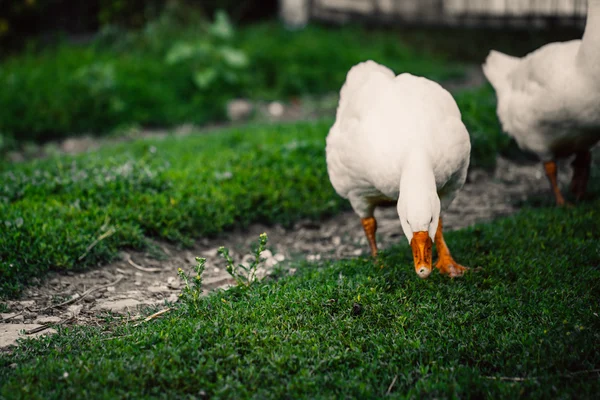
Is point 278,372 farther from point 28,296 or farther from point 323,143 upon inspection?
point 323,143

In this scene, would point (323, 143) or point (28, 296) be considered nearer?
point (28, 296)

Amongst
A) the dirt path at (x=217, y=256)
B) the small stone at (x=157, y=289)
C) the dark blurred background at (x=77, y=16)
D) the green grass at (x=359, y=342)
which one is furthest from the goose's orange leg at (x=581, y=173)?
the dark blurred background at (x=77, y=16)

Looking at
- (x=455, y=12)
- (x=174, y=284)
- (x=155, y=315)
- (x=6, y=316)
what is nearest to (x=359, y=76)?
(x=174, y=284)

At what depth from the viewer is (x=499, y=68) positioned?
18.3 ft

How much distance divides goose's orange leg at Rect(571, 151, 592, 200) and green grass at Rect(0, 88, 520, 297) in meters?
1.11

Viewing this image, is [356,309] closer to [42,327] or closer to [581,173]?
[42,327]

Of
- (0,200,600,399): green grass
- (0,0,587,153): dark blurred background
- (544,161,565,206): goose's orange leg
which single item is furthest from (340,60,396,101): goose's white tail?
(0,0,587,153): dark blurred background

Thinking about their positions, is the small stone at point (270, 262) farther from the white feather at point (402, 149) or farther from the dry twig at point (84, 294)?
the dry twig at point (84, 294)

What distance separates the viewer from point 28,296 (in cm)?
390

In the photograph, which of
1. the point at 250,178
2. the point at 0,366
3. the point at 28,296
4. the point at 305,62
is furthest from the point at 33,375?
the point at 305,62

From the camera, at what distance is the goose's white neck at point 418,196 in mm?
3297

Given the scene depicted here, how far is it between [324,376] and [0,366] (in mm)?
1603

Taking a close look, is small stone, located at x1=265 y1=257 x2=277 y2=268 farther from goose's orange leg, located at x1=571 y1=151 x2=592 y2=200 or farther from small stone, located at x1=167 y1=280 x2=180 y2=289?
goose's orange leg, located at x1=571 y1=151 x2=592 y2=200

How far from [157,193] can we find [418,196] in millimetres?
2626
